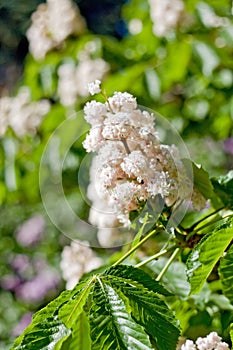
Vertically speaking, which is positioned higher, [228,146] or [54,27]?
[54,27]

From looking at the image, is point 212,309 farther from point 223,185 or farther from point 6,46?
point 6,46

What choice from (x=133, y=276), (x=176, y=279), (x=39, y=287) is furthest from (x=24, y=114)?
(x=133, y=276)

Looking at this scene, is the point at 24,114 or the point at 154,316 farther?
the point at 24,114

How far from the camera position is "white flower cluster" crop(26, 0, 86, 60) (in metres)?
2.54

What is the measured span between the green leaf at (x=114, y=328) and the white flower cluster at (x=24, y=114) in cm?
197

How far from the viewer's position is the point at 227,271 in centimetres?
69

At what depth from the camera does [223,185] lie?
894 mm

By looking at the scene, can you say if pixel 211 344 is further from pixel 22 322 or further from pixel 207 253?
pixel 22 322

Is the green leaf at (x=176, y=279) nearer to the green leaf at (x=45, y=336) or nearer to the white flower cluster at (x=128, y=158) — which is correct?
the white flower cluster at (x=128, y=158)

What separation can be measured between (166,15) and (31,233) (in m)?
1.70

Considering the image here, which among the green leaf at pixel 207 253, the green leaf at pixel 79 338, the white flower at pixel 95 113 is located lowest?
the green leaf at pixel 207 253

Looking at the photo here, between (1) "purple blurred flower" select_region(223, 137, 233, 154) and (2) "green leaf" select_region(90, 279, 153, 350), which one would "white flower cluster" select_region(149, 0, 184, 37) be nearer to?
(1) "purple blurred flower" select_region(223, 137, 233, 154)

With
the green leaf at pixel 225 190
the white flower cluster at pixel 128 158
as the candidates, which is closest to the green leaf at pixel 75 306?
the white flower cluster at pixel 128 158

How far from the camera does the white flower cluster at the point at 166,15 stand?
2.17 metres
